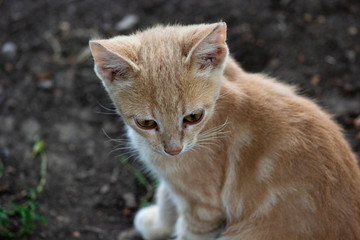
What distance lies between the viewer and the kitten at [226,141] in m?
2.39

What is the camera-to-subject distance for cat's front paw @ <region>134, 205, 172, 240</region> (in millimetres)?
3514

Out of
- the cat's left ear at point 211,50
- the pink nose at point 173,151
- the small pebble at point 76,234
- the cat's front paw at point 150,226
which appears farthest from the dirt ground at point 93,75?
the cat's left ear at point 211,50

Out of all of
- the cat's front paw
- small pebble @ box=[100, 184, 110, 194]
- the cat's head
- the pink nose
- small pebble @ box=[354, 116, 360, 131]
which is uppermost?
the cat's head

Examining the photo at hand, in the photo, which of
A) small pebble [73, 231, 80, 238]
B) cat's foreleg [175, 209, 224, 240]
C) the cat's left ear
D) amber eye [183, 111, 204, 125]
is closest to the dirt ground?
small pebble [73, 231, 80, 238]

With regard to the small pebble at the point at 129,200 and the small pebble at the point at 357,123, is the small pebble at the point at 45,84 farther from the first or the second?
the small pebble at the point at 357,123

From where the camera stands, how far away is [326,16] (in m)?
4.61

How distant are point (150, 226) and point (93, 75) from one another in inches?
72.6

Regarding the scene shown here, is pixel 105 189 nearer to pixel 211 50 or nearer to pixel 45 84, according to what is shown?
pixel 45 84

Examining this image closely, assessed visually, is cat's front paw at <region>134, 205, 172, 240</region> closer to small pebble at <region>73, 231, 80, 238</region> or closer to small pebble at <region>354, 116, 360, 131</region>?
small pebble at <region>73, 231, 80, 238</region>

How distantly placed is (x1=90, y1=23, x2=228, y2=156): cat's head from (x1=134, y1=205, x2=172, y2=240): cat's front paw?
122 cm

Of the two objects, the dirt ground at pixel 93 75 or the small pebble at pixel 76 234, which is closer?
the small pebble at pixel 76 234

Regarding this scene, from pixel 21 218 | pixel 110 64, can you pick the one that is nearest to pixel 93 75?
pixel 21 218

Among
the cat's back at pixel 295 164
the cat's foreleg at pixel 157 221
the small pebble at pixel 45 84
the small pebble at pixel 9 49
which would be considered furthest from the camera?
the small pebble at pixel 9 49

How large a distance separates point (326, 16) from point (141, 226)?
3.12 m
